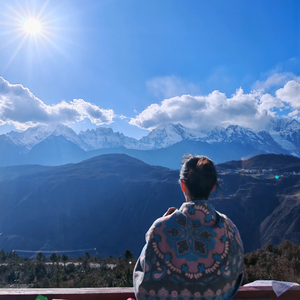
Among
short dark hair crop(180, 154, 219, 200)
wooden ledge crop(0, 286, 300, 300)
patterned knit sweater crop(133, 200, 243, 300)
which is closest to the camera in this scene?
patterned knit sweater crop(133, 200, 243, 300)

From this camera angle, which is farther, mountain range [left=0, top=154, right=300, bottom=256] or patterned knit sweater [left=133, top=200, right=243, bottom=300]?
mountain range [left=0, top=154, right=300, bottom=256]

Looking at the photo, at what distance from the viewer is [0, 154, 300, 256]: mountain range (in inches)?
1503

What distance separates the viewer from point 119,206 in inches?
2410

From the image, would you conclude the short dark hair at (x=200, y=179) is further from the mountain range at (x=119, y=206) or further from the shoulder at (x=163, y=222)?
the mountain range at (x=119, y=206)

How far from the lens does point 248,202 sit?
4284cm

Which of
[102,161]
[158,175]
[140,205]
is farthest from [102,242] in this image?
[102,161]

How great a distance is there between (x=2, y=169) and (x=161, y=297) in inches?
6141

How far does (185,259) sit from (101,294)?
0.89 meters

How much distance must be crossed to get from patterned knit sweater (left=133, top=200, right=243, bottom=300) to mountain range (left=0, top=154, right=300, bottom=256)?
33710 millimetres

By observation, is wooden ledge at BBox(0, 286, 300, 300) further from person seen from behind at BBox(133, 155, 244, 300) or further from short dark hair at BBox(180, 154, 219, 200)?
short dark hair at BBox(180, 154, 219, 200)

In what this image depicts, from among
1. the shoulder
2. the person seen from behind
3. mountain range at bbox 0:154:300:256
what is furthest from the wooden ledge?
mountain range at bbox 0:154:300:256

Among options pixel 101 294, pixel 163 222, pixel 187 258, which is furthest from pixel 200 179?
pixel 101 294

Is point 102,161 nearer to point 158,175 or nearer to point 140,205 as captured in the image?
point 158,175

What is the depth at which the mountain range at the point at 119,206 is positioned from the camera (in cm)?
3819
